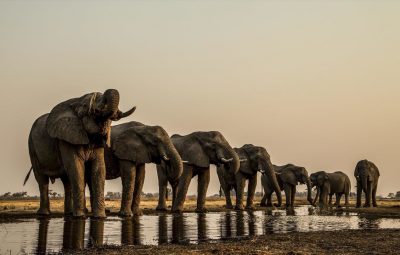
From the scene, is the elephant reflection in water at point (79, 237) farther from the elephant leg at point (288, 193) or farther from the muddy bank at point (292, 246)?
the elephant leg at point (288, 193)

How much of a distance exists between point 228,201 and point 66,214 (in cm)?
2163

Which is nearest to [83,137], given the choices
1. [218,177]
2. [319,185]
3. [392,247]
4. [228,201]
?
[392,247]

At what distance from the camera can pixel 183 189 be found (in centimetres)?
3331

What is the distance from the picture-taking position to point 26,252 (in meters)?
11.3

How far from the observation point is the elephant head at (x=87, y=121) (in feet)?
70.8

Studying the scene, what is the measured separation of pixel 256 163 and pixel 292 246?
32352 millimetres

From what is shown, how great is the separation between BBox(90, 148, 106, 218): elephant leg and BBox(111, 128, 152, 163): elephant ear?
3.74 metres

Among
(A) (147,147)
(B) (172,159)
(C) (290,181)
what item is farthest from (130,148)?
(C) (290,181)

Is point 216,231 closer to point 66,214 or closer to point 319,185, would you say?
point 66,214

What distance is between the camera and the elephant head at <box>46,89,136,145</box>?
70.8 ft

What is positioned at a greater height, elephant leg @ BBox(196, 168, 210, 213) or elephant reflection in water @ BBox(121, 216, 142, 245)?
elephant leg @ BBox(196, 168, 210, 213)

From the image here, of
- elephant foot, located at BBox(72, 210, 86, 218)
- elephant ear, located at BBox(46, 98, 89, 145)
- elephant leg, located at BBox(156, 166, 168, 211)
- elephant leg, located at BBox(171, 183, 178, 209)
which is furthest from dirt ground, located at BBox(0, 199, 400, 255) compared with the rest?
elephant leg, located at BBox(156, 166, 168, 211)

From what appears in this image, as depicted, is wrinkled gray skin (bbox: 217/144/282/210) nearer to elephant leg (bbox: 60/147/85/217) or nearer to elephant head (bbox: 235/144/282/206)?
elephant head (bbox: 235/144/282/206)

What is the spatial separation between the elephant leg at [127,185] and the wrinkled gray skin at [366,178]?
3392cm
